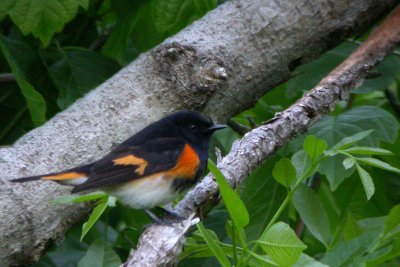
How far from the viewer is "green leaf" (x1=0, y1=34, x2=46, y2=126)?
364 centimetres

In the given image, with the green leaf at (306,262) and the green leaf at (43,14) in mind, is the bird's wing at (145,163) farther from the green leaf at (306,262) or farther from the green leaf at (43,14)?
the green leaf at (306,262)

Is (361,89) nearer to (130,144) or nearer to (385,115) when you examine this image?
(385,115)

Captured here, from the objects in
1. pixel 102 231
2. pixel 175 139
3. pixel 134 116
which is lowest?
pixel 102 231

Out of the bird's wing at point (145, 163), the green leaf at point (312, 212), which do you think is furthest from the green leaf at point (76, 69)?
the green leaf at point (312, 212)

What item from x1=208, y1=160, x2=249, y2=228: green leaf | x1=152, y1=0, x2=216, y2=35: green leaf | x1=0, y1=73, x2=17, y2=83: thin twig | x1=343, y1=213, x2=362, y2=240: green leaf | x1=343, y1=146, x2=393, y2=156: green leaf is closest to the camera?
x1=208, y1=160, x2=249, y2=228: green leaf

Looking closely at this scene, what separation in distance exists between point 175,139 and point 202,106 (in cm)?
24

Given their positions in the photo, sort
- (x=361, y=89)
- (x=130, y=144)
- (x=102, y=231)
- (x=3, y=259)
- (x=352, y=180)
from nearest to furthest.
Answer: (x=3, y=259), (x=130, y=144), (x=352, y=180), (x=361, y=89), (x=102, y=231)

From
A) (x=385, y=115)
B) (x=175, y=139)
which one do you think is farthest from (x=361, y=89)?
(x=175, y=139)

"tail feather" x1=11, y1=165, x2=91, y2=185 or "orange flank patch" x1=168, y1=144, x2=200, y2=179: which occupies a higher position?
"tail feather" x1=11, y1=165, x2=91, y2=185

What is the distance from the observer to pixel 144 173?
362 cm

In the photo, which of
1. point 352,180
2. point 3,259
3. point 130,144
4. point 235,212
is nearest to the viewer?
point 235,212

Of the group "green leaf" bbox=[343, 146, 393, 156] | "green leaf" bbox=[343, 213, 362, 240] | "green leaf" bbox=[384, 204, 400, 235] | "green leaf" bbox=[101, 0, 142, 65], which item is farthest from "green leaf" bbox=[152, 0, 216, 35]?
"green leaf" bbox=[384, 204, 400, 235]

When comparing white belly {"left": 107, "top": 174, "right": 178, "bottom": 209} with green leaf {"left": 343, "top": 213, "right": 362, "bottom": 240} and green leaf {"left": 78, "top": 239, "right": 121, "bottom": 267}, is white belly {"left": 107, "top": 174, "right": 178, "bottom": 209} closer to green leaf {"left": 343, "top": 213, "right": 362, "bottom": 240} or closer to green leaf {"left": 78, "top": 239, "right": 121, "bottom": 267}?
green leaf {"left": 78, "top": 239, "right": 121, "bottom": 267}

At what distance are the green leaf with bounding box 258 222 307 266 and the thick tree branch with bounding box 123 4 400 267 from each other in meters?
0.27
